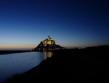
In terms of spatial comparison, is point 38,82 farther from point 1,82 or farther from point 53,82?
point 1,82

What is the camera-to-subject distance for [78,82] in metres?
7.35

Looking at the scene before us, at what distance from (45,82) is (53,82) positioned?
96 centimetres

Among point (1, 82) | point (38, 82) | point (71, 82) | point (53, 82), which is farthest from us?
point (1, 82)

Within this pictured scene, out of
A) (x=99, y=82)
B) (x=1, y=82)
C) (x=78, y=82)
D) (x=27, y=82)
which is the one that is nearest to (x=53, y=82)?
(x=78, y=82)

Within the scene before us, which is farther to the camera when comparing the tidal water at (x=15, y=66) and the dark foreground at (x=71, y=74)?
the tidal water at (x=15, y=66)

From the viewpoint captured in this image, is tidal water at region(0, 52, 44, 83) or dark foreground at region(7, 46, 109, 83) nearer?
dark foreground at region(7, 46, 109, 83)

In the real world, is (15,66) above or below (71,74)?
below

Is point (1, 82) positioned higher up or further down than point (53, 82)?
further down

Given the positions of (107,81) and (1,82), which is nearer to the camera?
(107,81)

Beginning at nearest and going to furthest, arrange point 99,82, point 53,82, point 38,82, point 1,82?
point 99,82, point 53,82, point 38,82, point 1,82

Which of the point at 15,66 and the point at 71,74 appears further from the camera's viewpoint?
the point at 15,66

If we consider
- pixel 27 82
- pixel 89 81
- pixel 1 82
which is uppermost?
pixel 89 81

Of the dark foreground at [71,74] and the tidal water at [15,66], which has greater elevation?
the dark foreground at [71,74]

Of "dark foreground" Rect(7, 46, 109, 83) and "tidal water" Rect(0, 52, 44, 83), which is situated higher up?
"dark foreground" Rect(7, 46, 109, 83)
